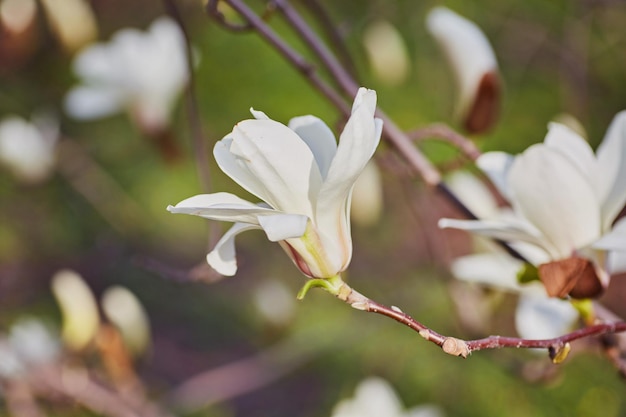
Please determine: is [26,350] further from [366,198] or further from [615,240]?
[615,240]

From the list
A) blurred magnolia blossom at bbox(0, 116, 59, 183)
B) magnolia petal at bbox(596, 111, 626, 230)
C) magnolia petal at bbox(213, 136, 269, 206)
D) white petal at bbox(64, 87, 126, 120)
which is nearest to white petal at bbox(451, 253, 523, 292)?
magnolia petal at bbox(596, 111, 626, 230)

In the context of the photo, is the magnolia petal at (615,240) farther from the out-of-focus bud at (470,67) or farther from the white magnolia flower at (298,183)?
the out-of-focus bud at (470,67)

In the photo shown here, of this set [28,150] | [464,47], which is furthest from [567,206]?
[28,150]

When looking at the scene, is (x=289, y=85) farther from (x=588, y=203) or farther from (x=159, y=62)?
(x=588, y=203)

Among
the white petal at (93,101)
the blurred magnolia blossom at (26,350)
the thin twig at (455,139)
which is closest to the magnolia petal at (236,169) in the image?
the thin twig at (455,139)

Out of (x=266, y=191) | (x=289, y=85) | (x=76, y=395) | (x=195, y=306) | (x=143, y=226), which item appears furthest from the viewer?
(x=289, y=85)

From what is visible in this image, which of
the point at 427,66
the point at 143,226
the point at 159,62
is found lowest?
the point at 143,226

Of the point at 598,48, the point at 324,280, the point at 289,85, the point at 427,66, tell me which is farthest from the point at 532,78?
the point at 324,280
